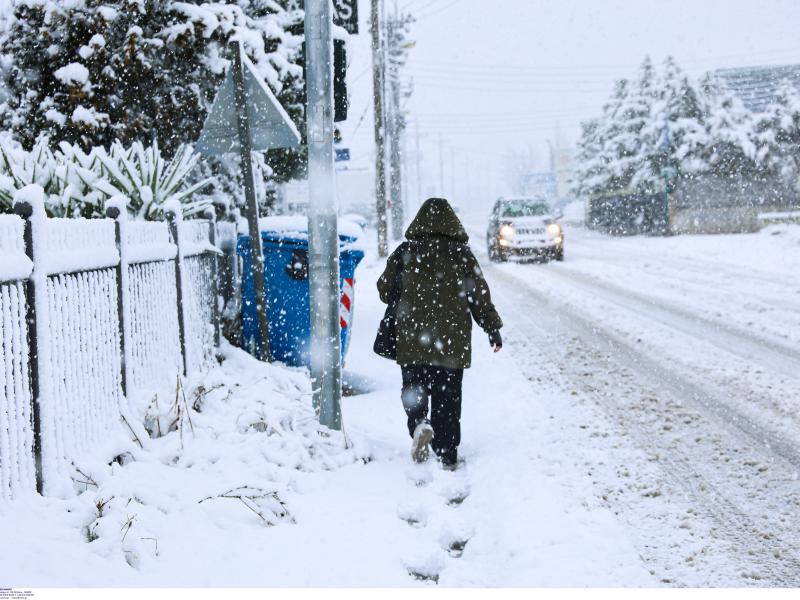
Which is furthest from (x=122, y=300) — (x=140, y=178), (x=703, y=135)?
(x=703, y=135)

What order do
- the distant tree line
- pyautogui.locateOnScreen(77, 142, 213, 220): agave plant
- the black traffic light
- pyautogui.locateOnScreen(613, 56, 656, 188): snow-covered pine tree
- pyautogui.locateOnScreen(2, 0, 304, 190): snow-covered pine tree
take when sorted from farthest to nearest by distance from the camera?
pyautogui.locateOnScreen(613, 56, 656, 188): snow-covered pine tree, the distant tree line, pyautogui.locateOnScreen(2, 0, 304, 190): snow-covered pine tree, pyautogui.locateOnScreen(77, 142, 213, 220): agave plant, the black traffic light

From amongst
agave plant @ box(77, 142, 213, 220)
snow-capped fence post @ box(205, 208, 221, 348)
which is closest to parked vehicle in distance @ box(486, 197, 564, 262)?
snow-capped fence post @ box(205, 208, 221, 348)

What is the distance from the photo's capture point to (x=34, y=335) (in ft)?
11.4

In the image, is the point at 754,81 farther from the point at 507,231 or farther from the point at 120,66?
the point at 120,66

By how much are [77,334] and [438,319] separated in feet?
7.09

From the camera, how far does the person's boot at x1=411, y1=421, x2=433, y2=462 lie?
16.0ft

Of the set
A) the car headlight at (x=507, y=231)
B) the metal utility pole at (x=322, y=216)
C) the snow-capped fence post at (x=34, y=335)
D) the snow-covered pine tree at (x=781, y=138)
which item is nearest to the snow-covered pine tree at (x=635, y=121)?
the snow-covered pine tree at (x=781, y=138)

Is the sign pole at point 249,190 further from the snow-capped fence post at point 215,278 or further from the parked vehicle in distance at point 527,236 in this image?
the parked vehicle in distance at point 527,236

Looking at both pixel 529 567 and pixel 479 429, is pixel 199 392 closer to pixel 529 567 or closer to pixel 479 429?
pixel 479 429

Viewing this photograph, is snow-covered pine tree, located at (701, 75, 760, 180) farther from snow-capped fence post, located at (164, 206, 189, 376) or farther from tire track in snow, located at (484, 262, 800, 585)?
snow-capped fence post, located at (164, 206, 189, 376)

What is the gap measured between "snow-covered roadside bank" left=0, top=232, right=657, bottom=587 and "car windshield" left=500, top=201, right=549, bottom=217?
15576 millimetres

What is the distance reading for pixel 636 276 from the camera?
15.9 meters

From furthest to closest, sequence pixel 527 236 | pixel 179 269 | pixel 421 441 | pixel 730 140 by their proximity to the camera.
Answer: pixel 730 140 < pixel 527 236 < pixel 179 269 < pixel 421 441

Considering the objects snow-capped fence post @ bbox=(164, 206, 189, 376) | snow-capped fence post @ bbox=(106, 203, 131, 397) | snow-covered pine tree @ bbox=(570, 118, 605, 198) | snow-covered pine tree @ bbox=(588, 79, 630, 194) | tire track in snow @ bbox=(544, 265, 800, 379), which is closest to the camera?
snow-capped fence post @ bbox=(106, 203, 131, 397)
